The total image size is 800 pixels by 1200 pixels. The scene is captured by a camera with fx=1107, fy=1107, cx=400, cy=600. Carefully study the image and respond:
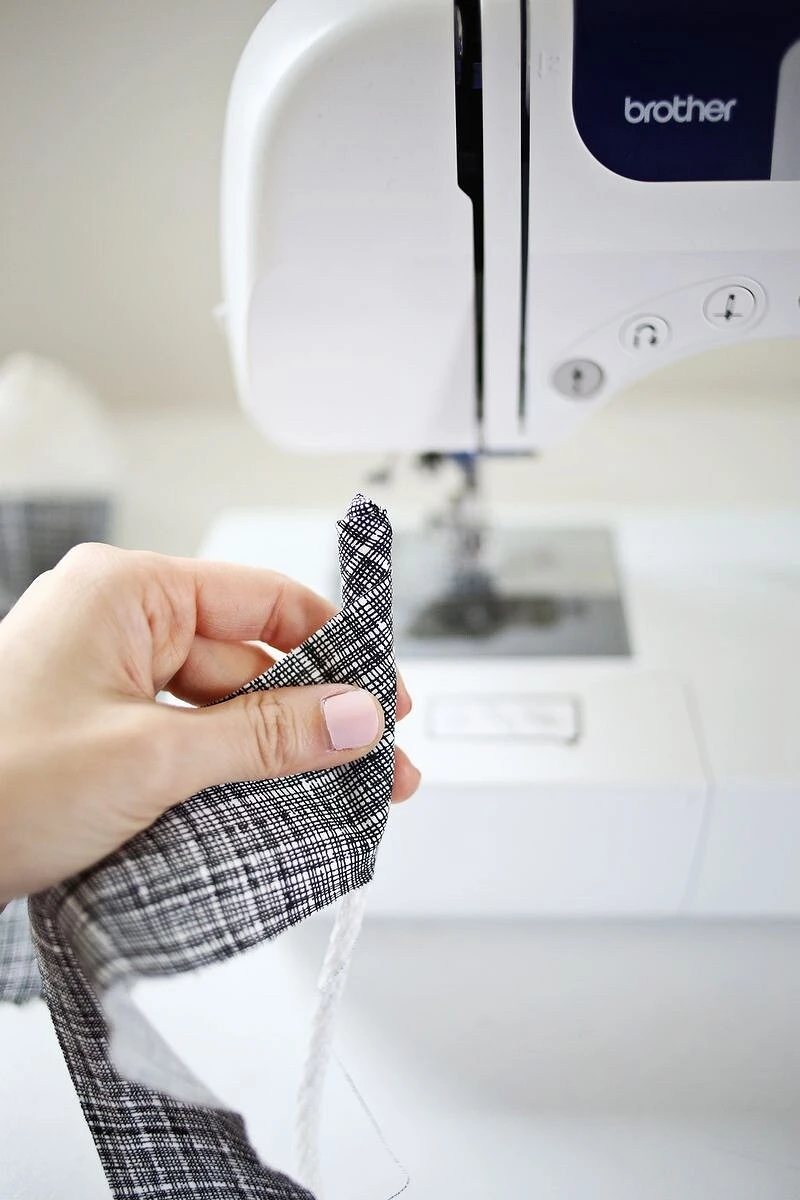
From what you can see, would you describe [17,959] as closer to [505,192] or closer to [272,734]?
[272,734]

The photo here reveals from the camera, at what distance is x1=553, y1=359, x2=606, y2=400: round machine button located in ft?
2.58

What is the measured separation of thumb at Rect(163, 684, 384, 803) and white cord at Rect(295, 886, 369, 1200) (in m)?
0.08

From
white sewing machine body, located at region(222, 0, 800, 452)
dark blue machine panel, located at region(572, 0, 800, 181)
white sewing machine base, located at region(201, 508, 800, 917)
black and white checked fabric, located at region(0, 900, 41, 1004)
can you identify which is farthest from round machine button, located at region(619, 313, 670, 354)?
black and white checked fabric, located at region(0, 900, 41, 1004)

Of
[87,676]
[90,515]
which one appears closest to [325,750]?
[87,676]

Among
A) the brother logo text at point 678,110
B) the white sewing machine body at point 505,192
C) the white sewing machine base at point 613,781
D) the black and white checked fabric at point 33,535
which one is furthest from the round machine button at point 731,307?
the black and white checked fabric at point 33,535

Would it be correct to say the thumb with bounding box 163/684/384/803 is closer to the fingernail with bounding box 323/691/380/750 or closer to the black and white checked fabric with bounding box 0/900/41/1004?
the fingernail with bounding box 323/691/380/750

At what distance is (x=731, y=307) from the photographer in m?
0.74

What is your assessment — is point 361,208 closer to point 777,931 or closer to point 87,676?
point 87,676

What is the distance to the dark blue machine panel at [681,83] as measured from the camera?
2.09 ft

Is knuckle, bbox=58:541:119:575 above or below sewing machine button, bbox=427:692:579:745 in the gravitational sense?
above

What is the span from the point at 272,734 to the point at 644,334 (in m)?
0.39

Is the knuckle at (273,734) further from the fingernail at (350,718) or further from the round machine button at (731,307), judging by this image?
the round machine button at (731,307)

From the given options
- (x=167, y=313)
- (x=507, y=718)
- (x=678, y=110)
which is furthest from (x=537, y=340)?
(x=167, y=313)

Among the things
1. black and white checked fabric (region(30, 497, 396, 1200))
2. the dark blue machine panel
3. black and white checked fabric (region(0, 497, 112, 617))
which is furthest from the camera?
black and white checked fabric (region(0, 497, 112, 617))
